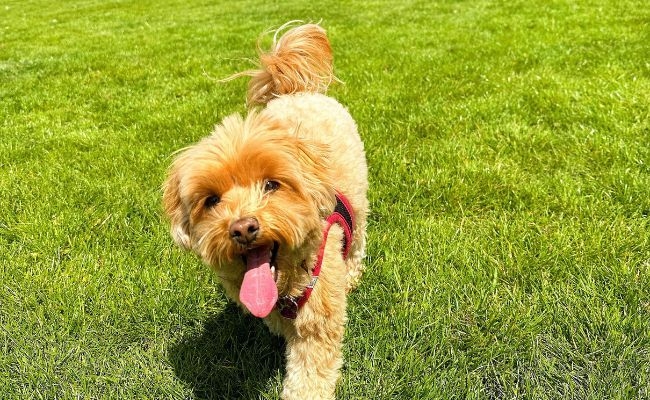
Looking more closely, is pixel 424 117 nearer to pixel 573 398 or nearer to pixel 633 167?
pixel 633 167

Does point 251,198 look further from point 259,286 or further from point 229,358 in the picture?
point 229,358

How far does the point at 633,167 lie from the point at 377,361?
9.59 ft

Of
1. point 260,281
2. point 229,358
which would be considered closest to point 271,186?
point 260,281

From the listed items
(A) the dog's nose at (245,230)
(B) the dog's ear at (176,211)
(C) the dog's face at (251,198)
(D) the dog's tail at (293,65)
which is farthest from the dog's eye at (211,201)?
(D) the dog's tail at (293,65)

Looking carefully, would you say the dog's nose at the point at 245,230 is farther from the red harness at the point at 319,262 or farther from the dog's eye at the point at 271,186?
the red harness at the point at 319,262

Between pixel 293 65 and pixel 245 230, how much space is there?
231 cm

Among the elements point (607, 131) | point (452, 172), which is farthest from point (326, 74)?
point (607, 131)

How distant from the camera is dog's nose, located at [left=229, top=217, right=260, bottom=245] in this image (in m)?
2.15

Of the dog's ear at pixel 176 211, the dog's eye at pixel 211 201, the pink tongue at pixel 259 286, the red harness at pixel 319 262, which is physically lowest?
the red harness at pixel 319 262

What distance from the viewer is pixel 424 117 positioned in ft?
18.9

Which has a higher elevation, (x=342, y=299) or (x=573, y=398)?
(x=342, y=299)

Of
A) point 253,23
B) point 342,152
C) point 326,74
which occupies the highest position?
point 326,74

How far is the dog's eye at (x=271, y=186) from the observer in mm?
2414

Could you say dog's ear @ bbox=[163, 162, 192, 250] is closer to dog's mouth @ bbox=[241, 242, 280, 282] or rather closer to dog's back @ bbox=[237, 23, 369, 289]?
dog's mouth @ bbox=[241, 242, 280, 282]
